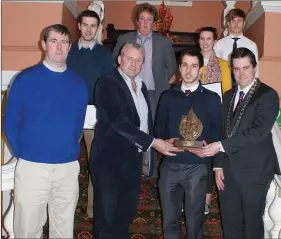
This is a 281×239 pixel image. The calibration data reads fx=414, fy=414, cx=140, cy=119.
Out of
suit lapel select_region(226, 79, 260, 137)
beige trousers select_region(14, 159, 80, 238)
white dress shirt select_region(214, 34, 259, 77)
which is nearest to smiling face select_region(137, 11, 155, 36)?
white dress shirt select_region(214, 34, 259, 77)

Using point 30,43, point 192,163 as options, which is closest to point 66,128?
point 192,163

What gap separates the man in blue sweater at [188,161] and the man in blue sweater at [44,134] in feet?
2.11

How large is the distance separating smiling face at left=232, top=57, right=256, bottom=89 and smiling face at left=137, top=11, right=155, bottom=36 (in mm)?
1335

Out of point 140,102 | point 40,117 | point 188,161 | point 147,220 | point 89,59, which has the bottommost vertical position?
point 147,220

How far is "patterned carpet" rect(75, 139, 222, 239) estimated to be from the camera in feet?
11.1

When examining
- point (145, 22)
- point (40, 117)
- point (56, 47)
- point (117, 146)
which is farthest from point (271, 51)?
point (40, 117)

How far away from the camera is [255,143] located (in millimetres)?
2723

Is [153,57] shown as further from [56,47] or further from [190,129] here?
[56,47]

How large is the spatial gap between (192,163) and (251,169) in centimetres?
39

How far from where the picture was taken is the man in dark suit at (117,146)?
2.76 m

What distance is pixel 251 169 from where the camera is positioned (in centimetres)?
271

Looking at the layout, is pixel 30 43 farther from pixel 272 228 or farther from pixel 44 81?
pixel 272 228

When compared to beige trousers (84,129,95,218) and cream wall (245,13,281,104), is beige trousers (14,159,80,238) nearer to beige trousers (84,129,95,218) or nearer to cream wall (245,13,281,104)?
beige trousers (84,129,95,218)

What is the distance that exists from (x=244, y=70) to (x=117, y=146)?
994mm
